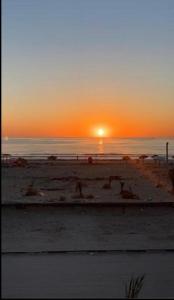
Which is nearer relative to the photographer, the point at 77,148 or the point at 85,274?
the point at 85,274

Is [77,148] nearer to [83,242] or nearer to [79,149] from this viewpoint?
[79,149]

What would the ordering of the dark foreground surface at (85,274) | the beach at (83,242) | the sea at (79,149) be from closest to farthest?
the dark foreground surface at (85,274) < the beach at (83,242) < the sea at (79,149)

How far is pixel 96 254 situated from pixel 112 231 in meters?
1.69

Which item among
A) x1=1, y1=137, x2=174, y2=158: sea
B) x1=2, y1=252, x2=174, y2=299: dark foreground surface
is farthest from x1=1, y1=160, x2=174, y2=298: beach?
x1=1, y1=137, x2=174, y2=158: sea

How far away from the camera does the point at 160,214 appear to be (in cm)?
883

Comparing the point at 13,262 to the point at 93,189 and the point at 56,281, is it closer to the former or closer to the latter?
the point at 56,281

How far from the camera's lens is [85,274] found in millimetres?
5102

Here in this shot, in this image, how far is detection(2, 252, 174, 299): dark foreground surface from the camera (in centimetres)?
447

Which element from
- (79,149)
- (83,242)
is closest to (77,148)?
(79,149)

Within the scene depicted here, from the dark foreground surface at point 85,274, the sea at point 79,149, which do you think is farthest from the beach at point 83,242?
the sea at point 79,149

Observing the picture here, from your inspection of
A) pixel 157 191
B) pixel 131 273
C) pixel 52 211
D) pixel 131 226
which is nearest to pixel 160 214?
pixel 131 226

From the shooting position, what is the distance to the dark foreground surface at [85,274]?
4.47 m

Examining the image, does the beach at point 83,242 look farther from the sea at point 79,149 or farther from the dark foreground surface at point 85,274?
Result: the sea at point 79,149

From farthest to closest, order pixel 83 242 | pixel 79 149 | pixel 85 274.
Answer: pixel 79 149 < pixel 83 242 < pixel 85 274
